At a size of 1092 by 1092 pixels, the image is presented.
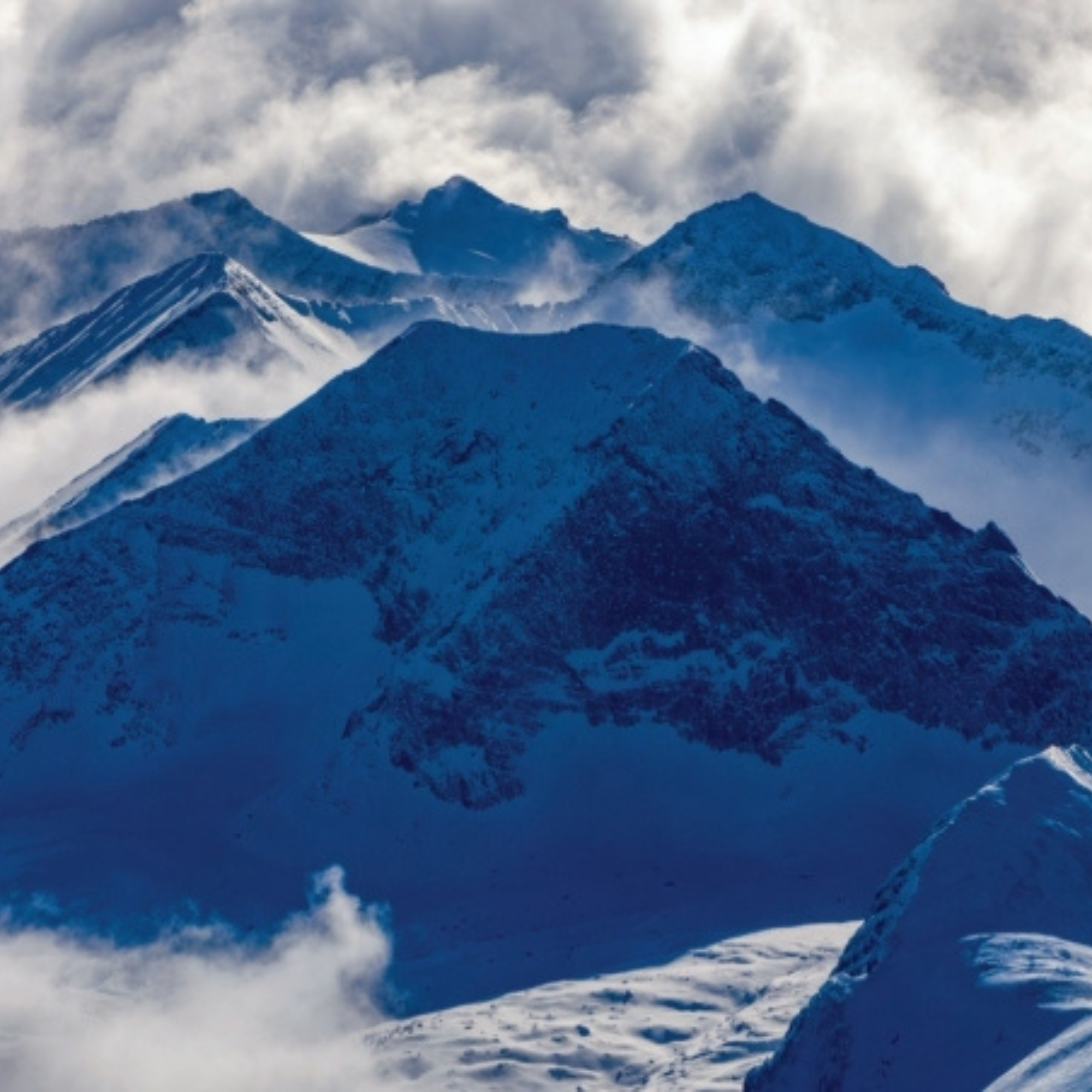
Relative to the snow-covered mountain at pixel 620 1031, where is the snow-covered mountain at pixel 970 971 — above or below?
below

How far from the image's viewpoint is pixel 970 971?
395 feet

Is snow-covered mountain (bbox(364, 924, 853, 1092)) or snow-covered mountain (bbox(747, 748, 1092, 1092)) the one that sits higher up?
snow-covered mountain (bbox(364, 924, 853, 1092))

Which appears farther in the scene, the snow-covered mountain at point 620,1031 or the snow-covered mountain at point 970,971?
the snow-covered mountain at point 620,1031

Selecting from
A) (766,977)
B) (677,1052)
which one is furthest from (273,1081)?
(766,977)

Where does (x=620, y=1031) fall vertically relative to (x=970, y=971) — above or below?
above

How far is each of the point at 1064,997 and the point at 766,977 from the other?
7881 centimetres

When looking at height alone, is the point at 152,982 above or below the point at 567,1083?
above

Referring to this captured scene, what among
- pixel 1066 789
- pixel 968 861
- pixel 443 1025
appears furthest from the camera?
pixel 443 1025

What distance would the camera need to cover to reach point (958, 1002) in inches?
4675

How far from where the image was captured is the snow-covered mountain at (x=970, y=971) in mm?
115000

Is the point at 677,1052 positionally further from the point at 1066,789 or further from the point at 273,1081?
the point at 1066,789

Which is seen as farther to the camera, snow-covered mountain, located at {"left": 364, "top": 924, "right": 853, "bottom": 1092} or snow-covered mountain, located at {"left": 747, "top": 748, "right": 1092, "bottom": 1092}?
snow-covered mountain, located at {"left": 364, "top": 924, "right": 853, "bottom": 1092}

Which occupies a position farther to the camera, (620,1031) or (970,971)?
(620,1031)

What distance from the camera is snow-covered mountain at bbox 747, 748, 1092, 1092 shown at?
115000 mm
